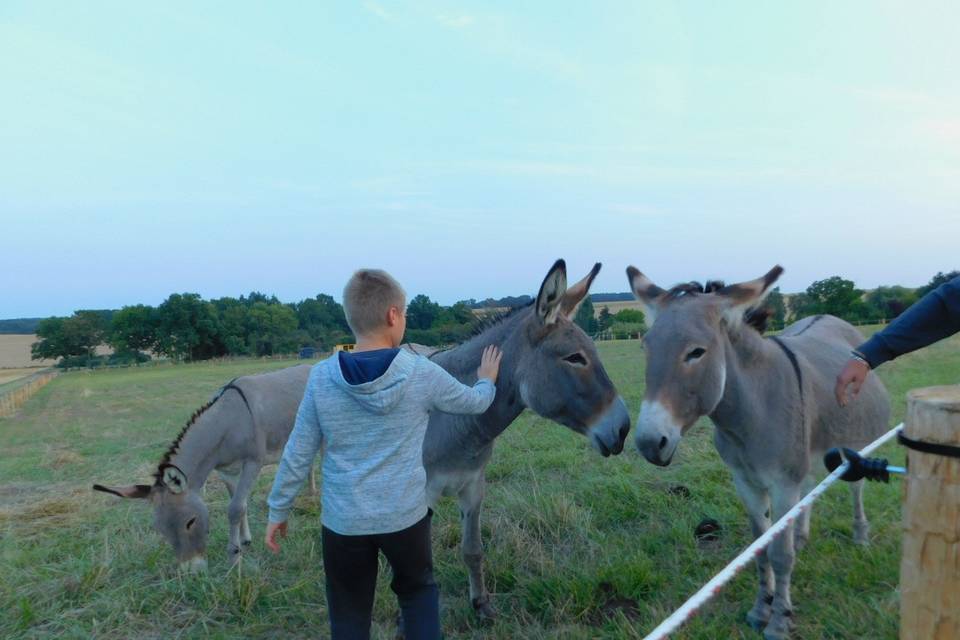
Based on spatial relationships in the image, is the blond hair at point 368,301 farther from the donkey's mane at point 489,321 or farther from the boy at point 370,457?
the donkey's mane at point 489,321

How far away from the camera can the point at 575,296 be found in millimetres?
3490

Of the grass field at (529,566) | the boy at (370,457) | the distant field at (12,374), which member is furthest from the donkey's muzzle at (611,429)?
the distant field at (12,374)

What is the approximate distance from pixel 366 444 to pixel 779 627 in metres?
2.61

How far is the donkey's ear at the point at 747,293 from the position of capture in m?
3.16

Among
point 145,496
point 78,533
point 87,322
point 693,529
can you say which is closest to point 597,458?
point 693,529

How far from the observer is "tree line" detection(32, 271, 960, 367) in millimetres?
44281

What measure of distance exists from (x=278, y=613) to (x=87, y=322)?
88.9 meters

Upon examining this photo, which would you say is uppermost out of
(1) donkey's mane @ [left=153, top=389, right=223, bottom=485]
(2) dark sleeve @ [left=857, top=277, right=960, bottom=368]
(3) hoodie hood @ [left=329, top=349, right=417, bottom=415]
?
(2) dark sleeve @ [left=857, top=277, right=960, bottom=368]

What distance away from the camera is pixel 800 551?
4.20 meters

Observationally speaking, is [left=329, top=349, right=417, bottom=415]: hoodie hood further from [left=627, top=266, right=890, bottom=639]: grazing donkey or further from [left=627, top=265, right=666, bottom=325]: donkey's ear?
[left=627, top=265, right=666, bottom=325]: donkey's ear

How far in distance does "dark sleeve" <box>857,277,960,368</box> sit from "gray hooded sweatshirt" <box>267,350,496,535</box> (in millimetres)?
2377

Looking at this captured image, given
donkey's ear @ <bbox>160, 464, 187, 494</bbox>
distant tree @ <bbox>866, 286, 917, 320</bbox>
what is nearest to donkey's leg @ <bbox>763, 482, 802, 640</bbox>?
donkey's ear @ <bbox>160, 464, 187, 494</bbox>

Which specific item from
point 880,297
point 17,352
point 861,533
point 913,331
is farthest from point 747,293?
point 17,352

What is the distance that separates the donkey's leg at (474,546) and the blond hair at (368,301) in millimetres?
1832
